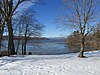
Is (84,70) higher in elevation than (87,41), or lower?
lower

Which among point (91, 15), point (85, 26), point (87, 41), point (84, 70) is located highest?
point (91, 15)

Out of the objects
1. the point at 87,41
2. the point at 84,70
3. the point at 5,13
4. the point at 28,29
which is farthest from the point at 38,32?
the point at 84,70

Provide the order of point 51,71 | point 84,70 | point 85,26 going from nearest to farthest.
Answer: point 51,71
point 84,70
point 85,26

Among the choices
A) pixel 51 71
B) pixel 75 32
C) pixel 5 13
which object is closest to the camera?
pixel 51 71

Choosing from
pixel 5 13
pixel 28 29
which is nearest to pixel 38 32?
pixel 28 29

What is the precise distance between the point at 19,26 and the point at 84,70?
22.7m

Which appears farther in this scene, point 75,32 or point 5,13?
point 5,13

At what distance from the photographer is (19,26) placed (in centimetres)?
2989

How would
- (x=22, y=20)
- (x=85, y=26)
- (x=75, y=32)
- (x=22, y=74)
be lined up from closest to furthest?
(x=22, y=74) < (x=85, y=26) < (x=75, y=32) < (x=22, y=20)

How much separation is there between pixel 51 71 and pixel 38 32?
22.5 m

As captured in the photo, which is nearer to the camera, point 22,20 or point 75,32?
point 75,32

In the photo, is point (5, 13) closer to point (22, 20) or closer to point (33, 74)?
point (33, 74)

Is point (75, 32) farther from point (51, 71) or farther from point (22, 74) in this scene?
point (22, 74)

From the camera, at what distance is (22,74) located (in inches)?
301
